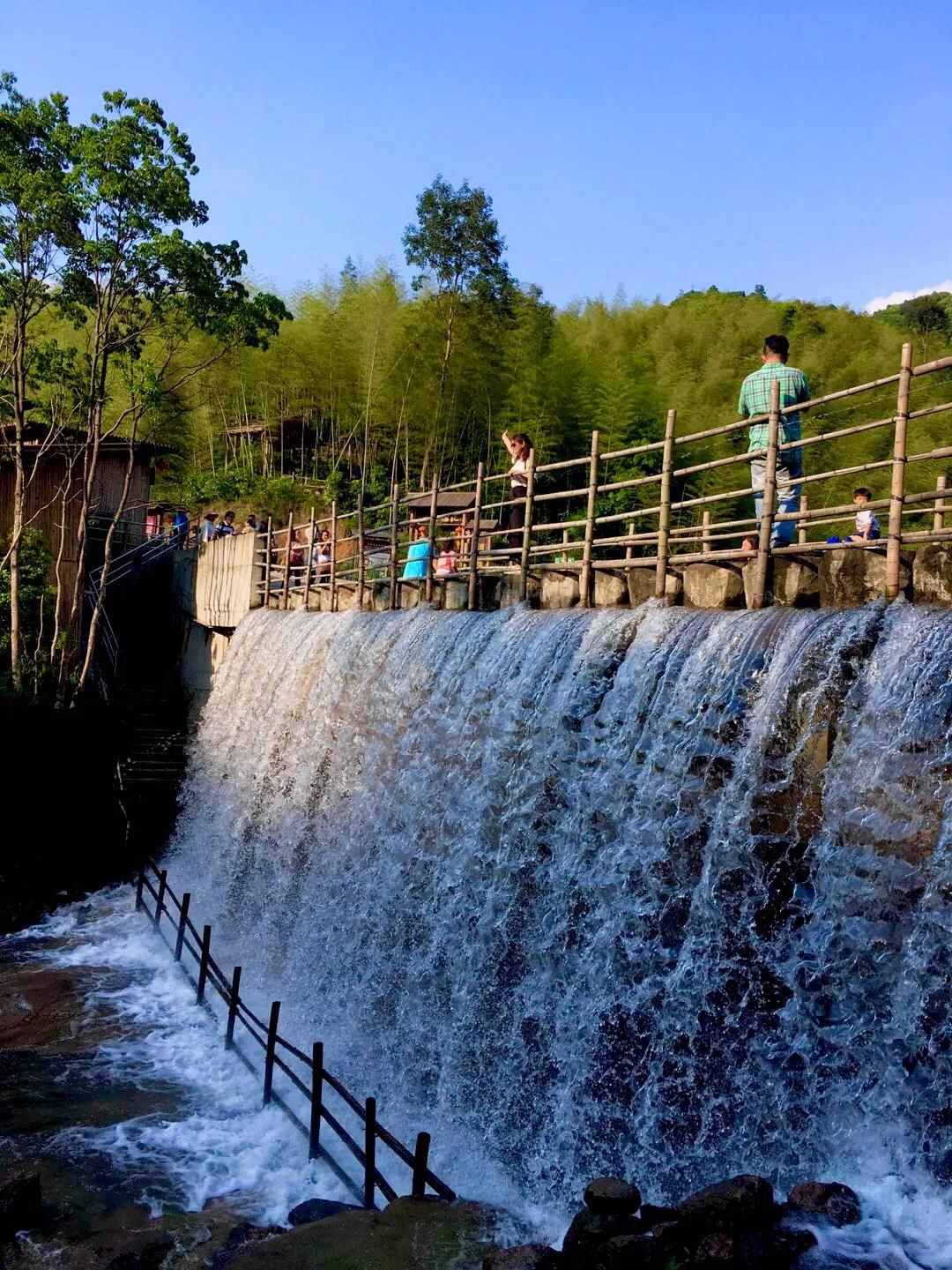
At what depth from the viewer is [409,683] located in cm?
1026

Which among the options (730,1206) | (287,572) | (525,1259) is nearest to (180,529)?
(287,572)

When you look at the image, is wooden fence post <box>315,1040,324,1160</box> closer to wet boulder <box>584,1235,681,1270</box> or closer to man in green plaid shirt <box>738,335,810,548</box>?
wet boulder <box>584,1235,681,1270</box>

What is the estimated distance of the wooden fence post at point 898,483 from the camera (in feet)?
18.4

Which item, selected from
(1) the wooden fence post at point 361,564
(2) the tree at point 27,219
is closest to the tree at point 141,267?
(2) the tree at point 27,219

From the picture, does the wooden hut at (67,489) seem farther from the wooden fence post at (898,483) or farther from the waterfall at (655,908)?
the wooden fence post at (898,483)

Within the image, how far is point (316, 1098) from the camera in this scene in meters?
6.68

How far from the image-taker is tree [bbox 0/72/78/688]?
15016 millimetres

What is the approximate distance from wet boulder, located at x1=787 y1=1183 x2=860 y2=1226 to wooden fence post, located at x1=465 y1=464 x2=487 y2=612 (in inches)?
259

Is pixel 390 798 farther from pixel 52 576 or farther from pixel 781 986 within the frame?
pixel 52 576

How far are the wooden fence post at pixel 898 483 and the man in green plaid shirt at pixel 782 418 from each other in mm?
1340

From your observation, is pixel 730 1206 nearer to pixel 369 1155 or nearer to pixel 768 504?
pixel 369 1155

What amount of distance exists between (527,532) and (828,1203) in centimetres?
614

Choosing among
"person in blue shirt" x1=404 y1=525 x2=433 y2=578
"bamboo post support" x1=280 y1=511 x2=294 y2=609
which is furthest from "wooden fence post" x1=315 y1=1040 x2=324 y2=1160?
"bamboo post support" x1=280 y1=511 x2=294 y2=609

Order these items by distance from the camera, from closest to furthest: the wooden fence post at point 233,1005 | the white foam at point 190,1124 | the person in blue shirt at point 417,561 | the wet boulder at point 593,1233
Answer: the wet boulder at point 593,1233 < the white foam at point 190,1124 < the wooden fence post at point 233,1005 < the person in blue shirt at point 417,561
